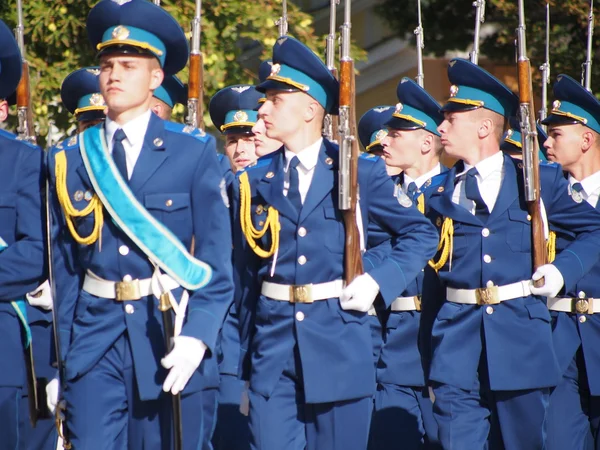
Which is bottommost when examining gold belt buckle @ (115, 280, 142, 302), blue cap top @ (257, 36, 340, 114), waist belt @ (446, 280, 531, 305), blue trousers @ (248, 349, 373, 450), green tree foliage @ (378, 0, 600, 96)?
blue trousers @ (248, 349, 373, 450)

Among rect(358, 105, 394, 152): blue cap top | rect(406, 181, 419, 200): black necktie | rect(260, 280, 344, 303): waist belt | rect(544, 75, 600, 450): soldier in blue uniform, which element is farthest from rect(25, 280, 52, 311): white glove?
rect(358, 105, 394, 152): blue cap top

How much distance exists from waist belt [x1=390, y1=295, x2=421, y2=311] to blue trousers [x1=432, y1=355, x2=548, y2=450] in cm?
152

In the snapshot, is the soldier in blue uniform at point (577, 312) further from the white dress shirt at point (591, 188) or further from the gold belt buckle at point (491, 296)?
the gold belt buckle at point (491, 296)

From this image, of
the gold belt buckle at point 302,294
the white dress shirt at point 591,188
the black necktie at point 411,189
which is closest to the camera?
the gold belt buckle at point 302,294

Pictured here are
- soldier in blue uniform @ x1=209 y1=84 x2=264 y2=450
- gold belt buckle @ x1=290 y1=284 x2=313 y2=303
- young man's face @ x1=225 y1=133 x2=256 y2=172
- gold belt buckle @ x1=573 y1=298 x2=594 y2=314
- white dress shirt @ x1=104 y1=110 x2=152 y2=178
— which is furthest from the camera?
young man's face @ x1=225 y1=133 x2=256 y2=172

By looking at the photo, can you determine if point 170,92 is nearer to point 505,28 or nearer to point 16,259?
point 16,259

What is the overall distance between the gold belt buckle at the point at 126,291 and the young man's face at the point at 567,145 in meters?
3.89

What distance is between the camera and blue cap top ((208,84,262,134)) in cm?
955

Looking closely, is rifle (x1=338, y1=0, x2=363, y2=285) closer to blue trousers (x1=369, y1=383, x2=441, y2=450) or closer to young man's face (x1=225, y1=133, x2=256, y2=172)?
blue trousers (x1=369, y1=383, x2=441, y2=450)

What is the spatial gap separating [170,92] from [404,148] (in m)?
1.79

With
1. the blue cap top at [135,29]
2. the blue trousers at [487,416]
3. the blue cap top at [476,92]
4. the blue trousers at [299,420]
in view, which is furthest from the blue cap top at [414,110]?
the blue cap top at [135,29]

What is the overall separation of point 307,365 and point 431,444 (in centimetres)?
249

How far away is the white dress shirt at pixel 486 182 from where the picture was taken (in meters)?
7.58

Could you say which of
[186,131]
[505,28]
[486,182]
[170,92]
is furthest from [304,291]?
[505,28]
